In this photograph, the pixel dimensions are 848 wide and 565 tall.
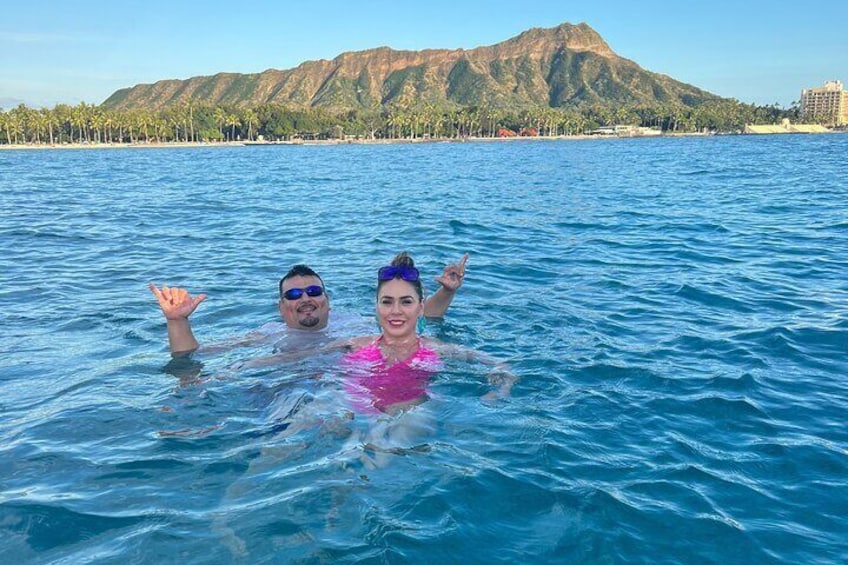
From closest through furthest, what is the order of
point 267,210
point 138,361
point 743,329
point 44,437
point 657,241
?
1. point 44,437
2. point 138,361
3. point 743,329
4. point 657,241
5. point 267,210

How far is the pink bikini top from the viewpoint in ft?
23.6

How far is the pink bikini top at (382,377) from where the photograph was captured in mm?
7199

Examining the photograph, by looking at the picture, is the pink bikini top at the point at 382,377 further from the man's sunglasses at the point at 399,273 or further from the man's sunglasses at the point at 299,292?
the man's sunglasses at the point at 299,292

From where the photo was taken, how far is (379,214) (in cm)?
2739

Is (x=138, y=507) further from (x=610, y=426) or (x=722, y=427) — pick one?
(x=722, y=427)

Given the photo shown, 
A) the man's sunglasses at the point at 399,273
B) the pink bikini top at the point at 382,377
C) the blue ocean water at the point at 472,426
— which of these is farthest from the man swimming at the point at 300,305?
the man's sunglasses at the point at 399,273

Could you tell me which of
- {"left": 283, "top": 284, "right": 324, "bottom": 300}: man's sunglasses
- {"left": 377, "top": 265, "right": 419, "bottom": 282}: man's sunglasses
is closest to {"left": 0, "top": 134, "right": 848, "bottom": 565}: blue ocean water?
{"left": 283, "top": 284, "right": 324, "bottom": 300}: man's sunglasses

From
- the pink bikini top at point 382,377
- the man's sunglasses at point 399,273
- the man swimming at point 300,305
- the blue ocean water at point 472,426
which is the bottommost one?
the blue ocean water at point 472,426

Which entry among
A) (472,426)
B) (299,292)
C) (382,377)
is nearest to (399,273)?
(382,377)

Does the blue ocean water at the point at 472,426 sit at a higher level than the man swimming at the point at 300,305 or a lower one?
lower

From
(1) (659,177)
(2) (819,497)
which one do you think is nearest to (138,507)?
(2) (819,497)

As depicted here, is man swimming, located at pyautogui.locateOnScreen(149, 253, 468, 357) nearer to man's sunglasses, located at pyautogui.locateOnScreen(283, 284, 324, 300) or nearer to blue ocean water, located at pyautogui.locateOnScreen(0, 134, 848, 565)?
man's sunglasses, located at pyautogui.locateOnScreen(283, 284, 324, 300)

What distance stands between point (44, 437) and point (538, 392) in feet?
16.7

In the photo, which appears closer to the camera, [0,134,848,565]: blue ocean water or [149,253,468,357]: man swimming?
[0,134,848,565]: blue ocean water
